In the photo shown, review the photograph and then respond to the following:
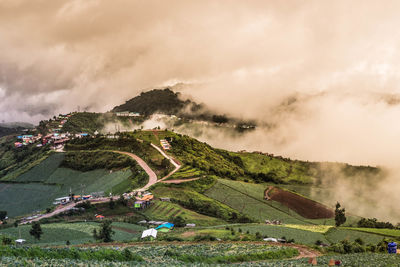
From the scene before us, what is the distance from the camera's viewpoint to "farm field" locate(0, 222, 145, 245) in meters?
67.6

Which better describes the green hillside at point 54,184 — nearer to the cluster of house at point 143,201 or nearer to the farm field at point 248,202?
the cluster of house at point 143,201

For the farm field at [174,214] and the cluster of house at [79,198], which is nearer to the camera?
the farm field at [174,214]

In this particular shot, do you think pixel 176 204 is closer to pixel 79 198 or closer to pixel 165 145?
pixel 79 198

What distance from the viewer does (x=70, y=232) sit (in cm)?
7312

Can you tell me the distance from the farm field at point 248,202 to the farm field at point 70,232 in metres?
37.5

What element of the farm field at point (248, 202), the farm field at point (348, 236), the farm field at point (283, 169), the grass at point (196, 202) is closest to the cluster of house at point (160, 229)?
the grass at point (196, 202)

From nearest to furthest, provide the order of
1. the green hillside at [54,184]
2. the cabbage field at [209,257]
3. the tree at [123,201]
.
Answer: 1. the cabbage field at [209,257]
2. the tree at [123,201]
3. the green hillside at [54,184]

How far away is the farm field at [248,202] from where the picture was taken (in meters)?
104

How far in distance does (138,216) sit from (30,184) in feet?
246

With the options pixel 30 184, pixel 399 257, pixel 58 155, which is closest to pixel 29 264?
pixel 399 257

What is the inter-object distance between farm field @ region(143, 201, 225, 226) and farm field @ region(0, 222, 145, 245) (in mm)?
9112

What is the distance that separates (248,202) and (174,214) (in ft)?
108

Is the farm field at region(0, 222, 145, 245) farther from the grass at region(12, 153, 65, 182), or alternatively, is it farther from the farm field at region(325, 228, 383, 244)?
the grass at region(12, 153, 65, 182)

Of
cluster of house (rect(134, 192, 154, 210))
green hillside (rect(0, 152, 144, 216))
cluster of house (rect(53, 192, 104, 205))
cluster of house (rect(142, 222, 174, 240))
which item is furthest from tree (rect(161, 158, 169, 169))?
cluster of house (rect(142, 222, 174, 240))
